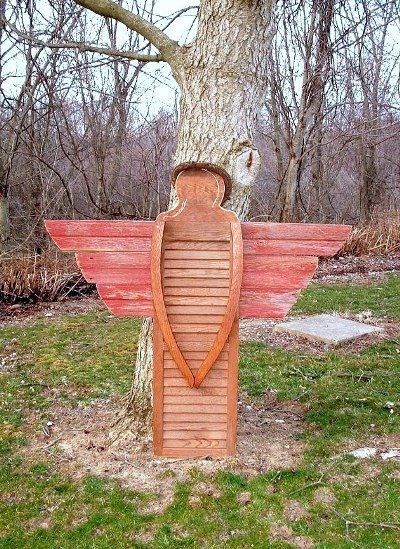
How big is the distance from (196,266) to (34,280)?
5.14m

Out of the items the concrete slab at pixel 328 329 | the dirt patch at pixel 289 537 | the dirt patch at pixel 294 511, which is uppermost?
the concrete slab at pixel 328 329

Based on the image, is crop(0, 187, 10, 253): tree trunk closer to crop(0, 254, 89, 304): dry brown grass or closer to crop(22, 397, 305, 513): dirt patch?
crop(0, 254, 89, 304): dry brown grass

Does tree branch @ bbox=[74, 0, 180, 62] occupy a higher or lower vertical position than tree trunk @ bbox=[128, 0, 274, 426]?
higher

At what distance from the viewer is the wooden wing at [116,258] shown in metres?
2.67

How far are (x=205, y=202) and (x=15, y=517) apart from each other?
1.81m

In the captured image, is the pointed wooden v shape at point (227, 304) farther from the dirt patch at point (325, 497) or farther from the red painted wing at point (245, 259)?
the dirt patch at point (325, 497)

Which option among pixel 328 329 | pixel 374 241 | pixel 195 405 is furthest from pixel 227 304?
pixel 374 241

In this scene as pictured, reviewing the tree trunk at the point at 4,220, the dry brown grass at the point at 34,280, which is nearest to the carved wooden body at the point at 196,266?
the dry brown grass at the point at 34,280

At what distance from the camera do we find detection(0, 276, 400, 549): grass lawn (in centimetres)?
242

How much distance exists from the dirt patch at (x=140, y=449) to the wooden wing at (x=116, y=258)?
927 millimetres

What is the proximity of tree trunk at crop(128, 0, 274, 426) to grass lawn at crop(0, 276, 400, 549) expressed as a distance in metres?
1.59

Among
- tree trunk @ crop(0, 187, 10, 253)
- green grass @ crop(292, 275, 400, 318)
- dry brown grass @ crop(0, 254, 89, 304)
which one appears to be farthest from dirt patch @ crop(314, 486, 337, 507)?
tree trunk @ crop(0, 187, 10, 253)

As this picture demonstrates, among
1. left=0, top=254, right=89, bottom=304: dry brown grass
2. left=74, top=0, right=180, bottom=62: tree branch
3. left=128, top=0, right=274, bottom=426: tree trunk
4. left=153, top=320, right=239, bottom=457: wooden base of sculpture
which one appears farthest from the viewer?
left=0, top=254, right=89, bottom=304: dry brown grass

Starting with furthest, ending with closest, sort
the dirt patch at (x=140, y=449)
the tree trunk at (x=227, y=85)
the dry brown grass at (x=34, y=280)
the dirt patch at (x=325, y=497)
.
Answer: the dry brown grass at (x=34, y=280) → the tree trunk at (x=227, y=85) → the dirt patch at (x=140, y=449) → the dirt patch at (x=325, y=497)
